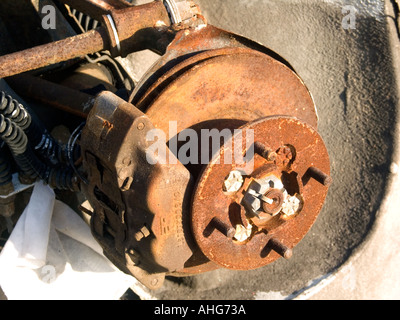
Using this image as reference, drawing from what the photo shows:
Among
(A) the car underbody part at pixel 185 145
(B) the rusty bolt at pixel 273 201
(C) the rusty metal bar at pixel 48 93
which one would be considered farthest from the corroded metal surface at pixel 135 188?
(C) the rusty metal bar at pixel 48 93

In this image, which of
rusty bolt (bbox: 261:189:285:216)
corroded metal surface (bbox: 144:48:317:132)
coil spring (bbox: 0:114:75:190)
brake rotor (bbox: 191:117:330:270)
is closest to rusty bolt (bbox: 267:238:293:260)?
brake rotor (bbox: 191:117:330:270)

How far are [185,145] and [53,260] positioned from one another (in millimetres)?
684

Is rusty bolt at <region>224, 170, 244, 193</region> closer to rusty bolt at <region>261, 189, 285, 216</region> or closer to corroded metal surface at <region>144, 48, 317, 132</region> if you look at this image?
rusty bolt at <region>261, 189, 285, 216</region>

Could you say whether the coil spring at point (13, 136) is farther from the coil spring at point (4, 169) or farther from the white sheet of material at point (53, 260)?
the white sheet of material at point (53, 260)

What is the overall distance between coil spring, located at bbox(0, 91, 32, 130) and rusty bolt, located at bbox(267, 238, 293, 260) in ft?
2.44

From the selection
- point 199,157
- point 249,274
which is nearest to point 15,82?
point 199,157

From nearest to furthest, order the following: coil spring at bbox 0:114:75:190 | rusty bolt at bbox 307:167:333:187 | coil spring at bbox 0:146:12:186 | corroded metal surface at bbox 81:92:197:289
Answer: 1. corroded metal surface at bbox 81:92:197:289
2. rusty bolt at bbox 307:167:333:187
3. coil spring at bbox 0:114:75:190
4. coil spring at bbox 0:146:12:186

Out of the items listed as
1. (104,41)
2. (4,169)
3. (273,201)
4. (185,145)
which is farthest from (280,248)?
(4,169)

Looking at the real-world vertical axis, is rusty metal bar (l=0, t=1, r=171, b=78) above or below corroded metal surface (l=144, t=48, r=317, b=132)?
above

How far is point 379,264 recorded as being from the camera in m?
1.78

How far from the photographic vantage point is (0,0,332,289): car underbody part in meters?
1.10

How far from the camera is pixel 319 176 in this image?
3.92 feet

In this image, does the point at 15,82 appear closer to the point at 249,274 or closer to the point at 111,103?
Answer: the point at 111,103

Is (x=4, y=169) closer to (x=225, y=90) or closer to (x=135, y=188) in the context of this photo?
(x=135, y=188)
